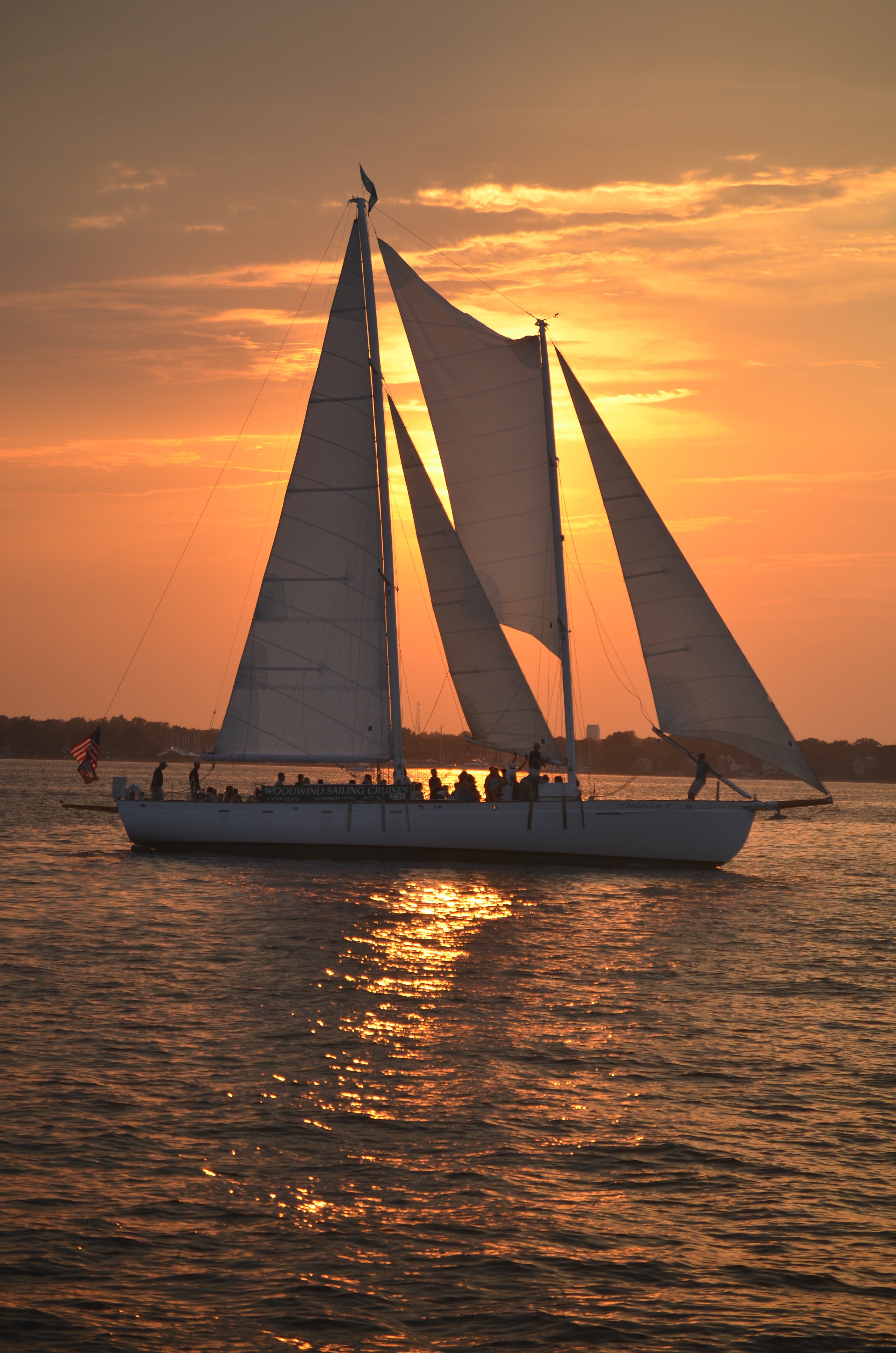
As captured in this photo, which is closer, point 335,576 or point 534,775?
point 534,775

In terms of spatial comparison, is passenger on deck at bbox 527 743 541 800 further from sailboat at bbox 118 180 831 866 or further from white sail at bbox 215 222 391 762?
white sail at bbox 215 222 391 762

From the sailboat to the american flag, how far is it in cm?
168

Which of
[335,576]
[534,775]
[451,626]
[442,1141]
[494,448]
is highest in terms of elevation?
[494,448]

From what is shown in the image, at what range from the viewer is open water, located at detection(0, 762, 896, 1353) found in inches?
342

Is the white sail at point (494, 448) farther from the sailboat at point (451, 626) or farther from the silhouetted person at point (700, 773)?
the silhouetted person at point (700, 773)

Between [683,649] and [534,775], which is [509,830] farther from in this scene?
[683,649]

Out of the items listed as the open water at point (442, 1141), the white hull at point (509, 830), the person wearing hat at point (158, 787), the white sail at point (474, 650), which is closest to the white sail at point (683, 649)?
the white hull at point (509, 830)

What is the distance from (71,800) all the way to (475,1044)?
87352 mm

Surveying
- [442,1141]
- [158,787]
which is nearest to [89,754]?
[158,787]

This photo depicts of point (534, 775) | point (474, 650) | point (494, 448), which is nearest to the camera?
point (534, 775)

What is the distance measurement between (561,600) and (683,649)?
13.4 ft

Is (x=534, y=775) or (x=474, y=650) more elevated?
(x=474, y=650)

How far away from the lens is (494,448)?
126ft

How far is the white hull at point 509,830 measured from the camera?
3597cm
